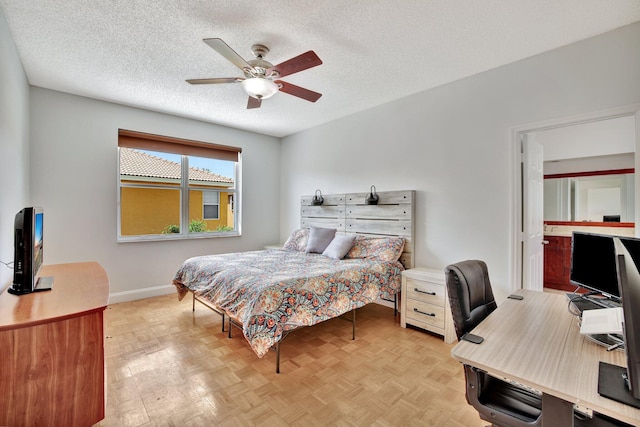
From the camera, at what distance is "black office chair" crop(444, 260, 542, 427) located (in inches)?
44.8

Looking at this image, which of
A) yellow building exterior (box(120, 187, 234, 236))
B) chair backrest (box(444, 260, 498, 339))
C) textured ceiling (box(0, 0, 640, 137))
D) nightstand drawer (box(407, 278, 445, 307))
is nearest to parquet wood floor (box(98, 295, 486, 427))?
nightstand drawer (box(407, 278, 445, 307))

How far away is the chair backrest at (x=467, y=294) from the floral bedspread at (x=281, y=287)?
129cm

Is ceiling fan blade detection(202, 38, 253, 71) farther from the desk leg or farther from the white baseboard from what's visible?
the white baseboard

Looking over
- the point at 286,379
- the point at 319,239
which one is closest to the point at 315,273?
the point at 286,379

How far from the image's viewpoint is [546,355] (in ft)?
3.53

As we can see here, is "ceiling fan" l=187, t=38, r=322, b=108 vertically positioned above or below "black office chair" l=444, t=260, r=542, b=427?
above

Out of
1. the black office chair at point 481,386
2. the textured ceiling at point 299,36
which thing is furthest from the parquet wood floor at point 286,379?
the textured ceiling at point 299,36

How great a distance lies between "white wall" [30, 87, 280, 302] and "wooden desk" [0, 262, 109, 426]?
94.1 inches

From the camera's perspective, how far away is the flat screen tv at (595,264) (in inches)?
59.4

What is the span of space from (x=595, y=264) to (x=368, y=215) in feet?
8.20

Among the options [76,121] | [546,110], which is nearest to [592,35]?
[546,110]

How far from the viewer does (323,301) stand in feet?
8.13

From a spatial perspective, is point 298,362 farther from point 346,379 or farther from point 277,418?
point 277,418

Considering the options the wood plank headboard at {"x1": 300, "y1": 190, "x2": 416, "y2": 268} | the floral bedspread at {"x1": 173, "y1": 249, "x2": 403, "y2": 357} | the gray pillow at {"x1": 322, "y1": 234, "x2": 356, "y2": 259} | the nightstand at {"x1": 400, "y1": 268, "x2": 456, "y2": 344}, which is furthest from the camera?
the gray pillow at {"x1": 322, "y1": 234, "x2": 356, "y2": 259}
